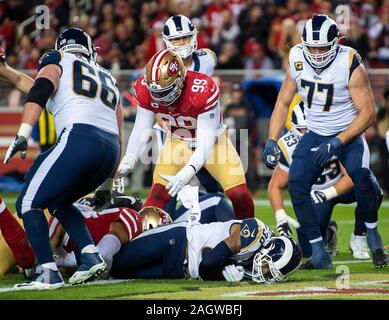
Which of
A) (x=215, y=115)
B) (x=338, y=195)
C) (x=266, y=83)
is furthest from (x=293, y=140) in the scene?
(x=266, y=83)

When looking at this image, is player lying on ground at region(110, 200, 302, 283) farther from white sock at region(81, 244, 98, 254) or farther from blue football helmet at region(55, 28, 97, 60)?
blue football helmet at region(55, 28, 97, 60)

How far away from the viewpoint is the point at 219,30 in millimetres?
15102

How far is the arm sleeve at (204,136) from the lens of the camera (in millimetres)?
6707

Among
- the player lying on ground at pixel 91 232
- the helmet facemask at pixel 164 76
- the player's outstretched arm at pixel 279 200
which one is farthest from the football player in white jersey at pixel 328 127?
the player lying on ground at pixel 91 232

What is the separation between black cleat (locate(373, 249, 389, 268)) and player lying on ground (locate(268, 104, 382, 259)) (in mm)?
567

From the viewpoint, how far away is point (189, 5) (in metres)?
15.4

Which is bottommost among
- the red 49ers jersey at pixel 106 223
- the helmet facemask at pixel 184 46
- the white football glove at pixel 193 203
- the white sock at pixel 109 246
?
the white sock at pixel 109 246

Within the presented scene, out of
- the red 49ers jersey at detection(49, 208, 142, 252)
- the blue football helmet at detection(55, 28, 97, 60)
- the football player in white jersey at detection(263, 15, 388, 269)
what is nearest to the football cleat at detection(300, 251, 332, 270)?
the football player in white jersey at detection(263, 15, 388, 269)

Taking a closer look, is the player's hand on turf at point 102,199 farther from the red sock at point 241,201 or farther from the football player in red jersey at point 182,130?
the red sock at point 241,201

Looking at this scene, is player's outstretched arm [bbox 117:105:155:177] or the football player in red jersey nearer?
the football player in red jersey

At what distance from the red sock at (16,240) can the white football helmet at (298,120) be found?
2803mm

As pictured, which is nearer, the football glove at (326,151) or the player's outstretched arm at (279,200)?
the football glove at (326,151)

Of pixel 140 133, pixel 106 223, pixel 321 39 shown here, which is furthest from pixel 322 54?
pixel 106 223

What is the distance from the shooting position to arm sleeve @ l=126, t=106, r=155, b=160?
7.11m
